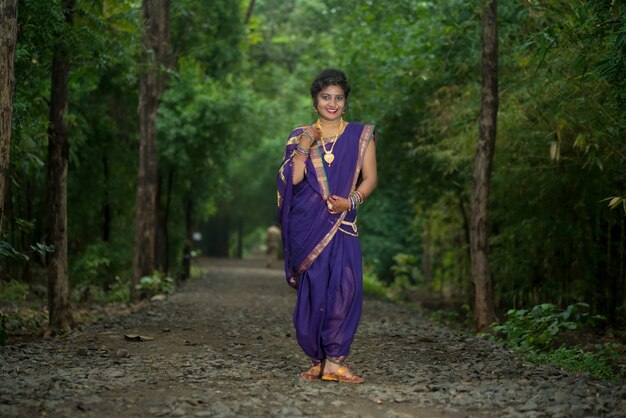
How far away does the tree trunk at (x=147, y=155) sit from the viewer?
58.9ft

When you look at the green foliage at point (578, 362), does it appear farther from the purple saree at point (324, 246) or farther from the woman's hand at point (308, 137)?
the woman's hand at point (308, 137)

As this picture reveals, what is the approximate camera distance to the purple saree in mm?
6863

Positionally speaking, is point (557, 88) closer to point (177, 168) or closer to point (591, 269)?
point (591, 269)

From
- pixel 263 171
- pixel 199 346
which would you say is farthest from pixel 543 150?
pixel 263 171

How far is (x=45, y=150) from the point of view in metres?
15.3

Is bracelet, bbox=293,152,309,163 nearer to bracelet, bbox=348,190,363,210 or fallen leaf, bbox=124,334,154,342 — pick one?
bracelet, bbox=348,190,363,210

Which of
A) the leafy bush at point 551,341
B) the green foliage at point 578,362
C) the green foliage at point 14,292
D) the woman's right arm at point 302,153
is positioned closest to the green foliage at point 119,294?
the green foliage at point 14,292

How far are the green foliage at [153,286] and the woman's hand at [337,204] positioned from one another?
1177 cm

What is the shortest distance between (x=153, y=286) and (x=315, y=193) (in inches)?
470

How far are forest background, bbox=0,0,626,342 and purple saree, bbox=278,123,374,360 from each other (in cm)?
242

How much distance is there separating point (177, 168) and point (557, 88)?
504 inches

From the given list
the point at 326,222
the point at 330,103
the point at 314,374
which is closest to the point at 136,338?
the point at 314,374

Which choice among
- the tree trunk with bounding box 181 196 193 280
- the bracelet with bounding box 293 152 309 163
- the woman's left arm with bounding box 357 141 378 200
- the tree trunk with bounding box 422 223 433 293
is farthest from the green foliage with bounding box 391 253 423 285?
the bracelet with bounding box 293 152 309 163

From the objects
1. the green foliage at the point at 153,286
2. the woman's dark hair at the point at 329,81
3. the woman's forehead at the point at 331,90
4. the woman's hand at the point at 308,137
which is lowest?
the green foliage at the point at 153,286
